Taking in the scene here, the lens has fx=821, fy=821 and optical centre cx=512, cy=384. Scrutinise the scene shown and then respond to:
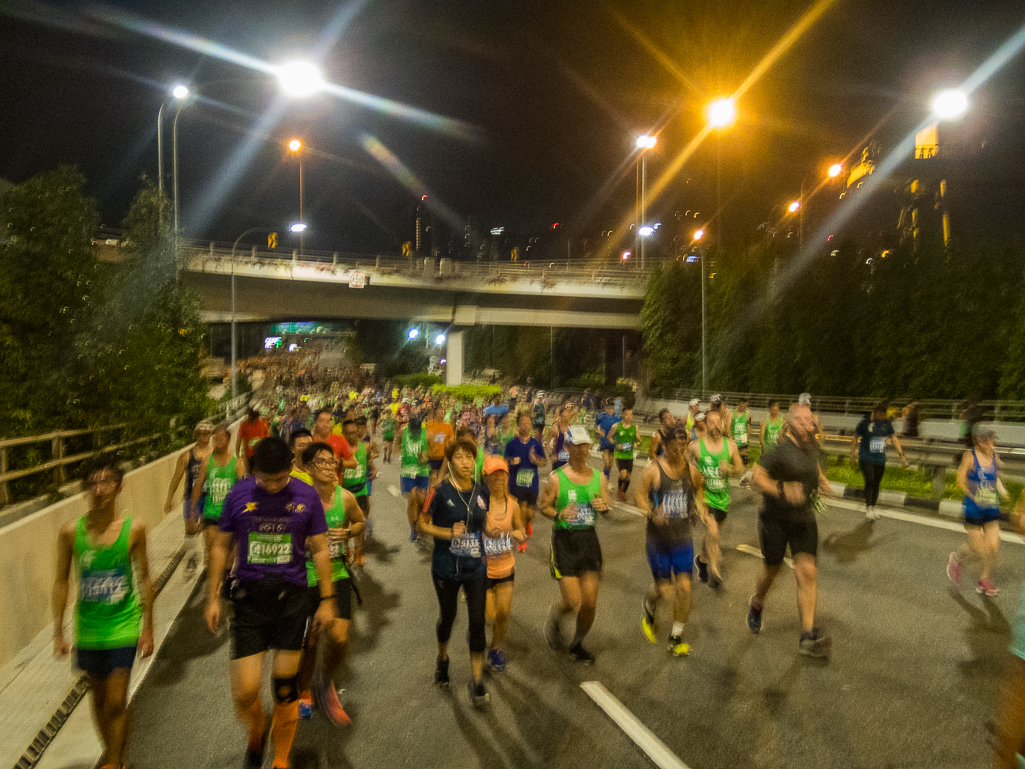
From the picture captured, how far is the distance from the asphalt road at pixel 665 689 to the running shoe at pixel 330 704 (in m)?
0.07

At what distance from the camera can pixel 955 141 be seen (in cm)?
4878

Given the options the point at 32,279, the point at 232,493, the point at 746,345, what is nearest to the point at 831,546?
the point at 232,493

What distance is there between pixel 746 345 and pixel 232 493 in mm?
43155

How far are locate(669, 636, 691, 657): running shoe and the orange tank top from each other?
1.50 m

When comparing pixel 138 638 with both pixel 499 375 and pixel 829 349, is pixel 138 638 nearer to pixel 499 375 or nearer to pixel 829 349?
pixel 829 349

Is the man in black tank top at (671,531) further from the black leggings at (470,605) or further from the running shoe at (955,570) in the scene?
the running shoe at (955,570)

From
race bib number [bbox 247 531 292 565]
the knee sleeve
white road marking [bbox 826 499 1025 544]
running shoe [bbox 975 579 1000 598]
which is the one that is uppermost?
race bib number [bbox 247 531 292 565]

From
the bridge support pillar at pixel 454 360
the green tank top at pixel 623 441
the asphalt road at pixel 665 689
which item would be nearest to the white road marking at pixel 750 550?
the asphalt road at pixel 665 689

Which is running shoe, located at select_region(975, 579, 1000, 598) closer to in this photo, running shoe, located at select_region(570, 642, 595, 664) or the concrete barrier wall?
Result: running shoe, located at select_region(570, 642, 595, 664)

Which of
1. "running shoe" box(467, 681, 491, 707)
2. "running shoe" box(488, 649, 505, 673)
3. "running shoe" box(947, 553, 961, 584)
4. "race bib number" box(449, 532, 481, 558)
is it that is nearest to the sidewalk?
"running shoe" box(467, 681, 491, 707)

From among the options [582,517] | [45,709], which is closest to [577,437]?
[582,517]

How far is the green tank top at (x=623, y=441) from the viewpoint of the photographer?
44.7 ft

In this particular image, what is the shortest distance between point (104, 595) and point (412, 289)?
40229 mm

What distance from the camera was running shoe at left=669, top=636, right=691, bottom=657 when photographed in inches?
250
